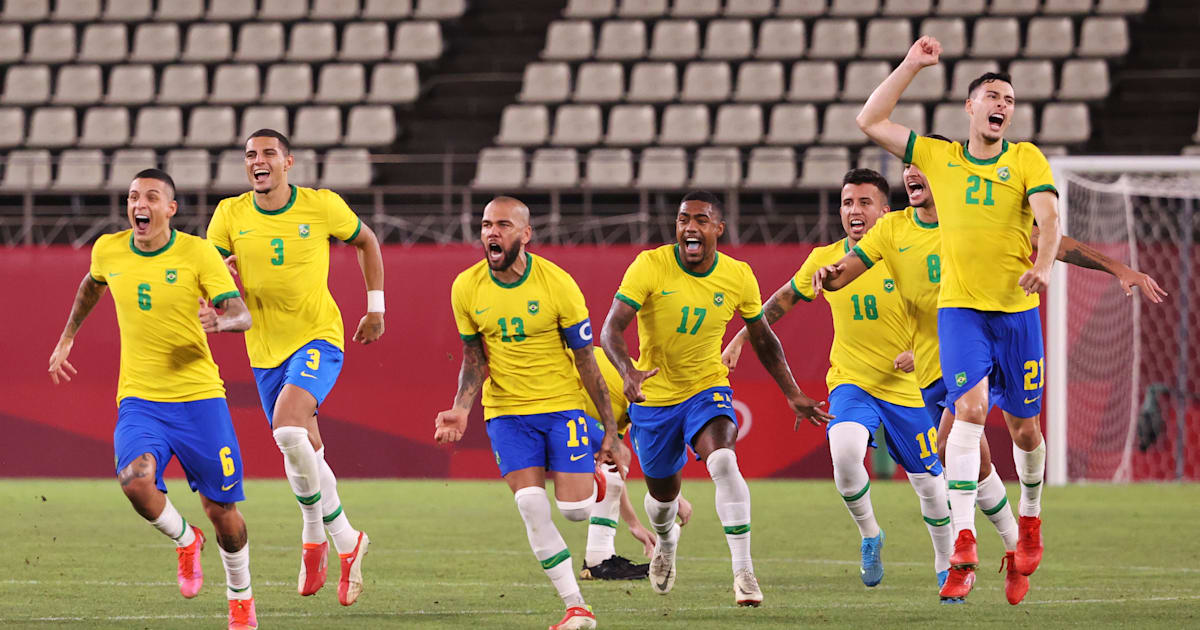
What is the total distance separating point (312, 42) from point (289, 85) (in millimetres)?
943

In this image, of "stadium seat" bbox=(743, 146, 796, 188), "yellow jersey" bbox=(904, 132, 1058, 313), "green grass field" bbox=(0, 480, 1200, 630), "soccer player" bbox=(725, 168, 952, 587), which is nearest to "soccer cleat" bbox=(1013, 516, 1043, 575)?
"green grass field" bbox=(0, 480, 1200, 630)

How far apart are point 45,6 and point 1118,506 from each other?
16.9 metres

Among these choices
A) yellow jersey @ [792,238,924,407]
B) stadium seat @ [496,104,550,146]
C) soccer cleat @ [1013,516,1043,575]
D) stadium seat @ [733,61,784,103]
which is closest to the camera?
soccer cleat @ [1013,516,1043,575]

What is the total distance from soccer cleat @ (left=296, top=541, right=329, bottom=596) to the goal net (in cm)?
1041

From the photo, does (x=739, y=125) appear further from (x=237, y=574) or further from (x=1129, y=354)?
(x=237, y=574)

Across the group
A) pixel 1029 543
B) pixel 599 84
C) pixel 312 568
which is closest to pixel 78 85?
pixel 599 84

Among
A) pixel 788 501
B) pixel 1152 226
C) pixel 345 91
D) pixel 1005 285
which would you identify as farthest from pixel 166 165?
pixel 1005 285

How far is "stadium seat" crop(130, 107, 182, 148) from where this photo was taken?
21453 millimetres

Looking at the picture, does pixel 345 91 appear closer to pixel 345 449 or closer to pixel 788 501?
pixel 345 449

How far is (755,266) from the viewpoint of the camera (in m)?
17.5

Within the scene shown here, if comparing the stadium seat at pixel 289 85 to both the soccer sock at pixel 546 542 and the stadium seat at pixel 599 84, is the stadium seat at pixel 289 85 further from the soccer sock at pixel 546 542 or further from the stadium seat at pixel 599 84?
the soccer sock at pixel 546 542

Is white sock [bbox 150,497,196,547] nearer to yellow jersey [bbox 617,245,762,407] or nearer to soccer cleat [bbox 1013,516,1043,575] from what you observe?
yellow jersey [bbox 617,245,762,407]

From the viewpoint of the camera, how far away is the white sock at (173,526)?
7754 mm

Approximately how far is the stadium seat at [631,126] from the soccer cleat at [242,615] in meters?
13.7
